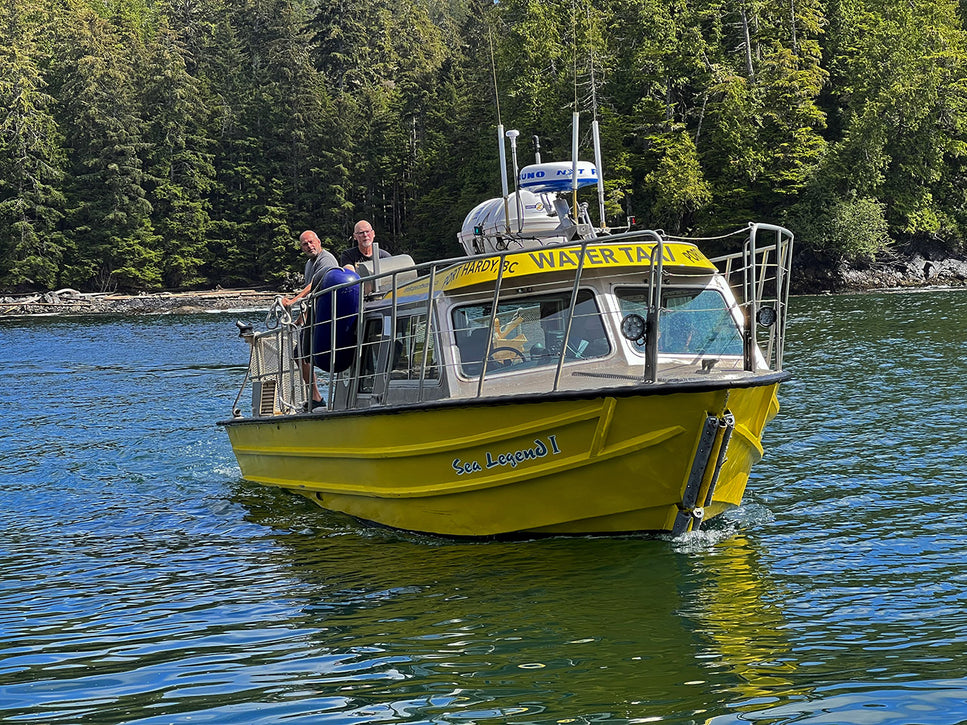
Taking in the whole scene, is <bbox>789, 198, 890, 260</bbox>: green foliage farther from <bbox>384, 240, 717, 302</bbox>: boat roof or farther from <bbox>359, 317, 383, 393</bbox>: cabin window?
<bbox>384, 240, 717, 302</bbox>: boat roof

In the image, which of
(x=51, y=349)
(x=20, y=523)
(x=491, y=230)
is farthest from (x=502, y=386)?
(x=51, y=349)

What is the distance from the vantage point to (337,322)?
35.9 ft

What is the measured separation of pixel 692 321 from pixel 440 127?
3425 inches

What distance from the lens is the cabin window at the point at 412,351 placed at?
9.88 m

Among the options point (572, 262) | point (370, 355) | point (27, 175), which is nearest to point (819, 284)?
point (370, 355)

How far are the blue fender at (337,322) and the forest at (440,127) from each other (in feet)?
179

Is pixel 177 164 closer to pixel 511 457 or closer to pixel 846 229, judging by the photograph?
pixel 846 229

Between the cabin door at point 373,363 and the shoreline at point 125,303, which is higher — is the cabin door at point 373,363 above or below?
above

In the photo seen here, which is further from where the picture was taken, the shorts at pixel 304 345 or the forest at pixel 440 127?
the forest at pixel 440 127

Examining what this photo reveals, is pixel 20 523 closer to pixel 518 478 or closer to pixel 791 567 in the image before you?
pixel 518 478

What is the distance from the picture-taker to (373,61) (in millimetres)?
128750

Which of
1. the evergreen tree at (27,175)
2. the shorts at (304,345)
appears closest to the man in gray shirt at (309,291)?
the shorts at (304,345)

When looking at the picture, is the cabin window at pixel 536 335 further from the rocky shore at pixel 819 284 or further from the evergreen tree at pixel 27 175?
the evergreen tree at pixel 27 175

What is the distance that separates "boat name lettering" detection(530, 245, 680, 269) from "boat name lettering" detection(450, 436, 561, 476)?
5.37 feet
